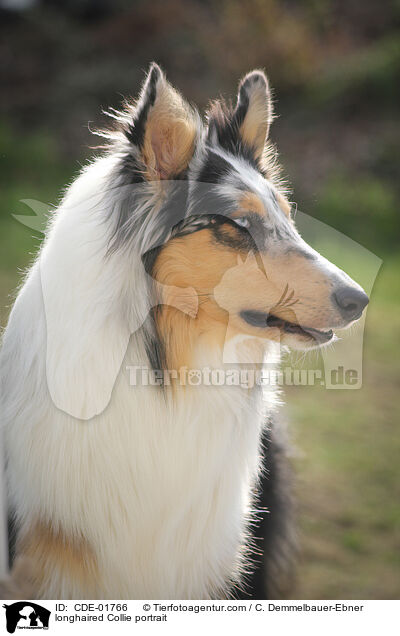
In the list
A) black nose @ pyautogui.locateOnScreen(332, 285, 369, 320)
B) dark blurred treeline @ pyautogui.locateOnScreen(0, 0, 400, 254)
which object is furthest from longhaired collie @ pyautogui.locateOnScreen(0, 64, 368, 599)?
dark blurred treeline @ pyautogui.locateOnScreen(0, 0, 400, 254)

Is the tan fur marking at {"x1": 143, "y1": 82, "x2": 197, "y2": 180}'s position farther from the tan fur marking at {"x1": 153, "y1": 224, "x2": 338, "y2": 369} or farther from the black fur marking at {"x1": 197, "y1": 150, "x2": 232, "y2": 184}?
the tan fur marking at {"x1": 153, "y1": 224, "x2": 338, "y2": 369}

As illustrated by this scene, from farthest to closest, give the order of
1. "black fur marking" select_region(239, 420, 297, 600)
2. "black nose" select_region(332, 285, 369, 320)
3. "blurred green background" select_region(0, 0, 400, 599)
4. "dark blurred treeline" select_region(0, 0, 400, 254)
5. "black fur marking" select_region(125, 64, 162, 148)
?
1. "dark blurred treeline" select_region(0, 0, 400, 254)
2. "blurred green background" select_region(0, 0, 400, 599)
3. "black fur marking" select_region(239, 420, 297, 600)
4. "black nose" select_region(332, 285, 369, 320)
5. "black fur marking" select_region(125, 64, 162, 148)

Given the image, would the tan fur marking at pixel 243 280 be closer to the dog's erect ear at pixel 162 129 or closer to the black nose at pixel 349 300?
the black nose at pixel 349 300

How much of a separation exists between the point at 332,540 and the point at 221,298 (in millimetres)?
1459

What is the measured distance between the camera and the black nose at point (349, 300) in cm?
133

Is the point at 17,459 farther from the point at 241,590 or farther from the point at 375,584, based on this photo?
the point at 375,584

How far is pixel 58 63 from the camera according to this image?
6.28m

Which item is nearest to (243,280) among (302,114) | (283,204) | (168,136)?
(283,204)

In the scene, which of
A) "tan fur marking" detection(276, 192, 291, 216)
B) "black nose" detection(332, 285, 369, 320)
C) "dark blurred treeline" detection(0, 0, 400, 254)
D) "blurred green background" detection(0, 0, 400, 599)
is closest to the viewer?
A: "black nose" detection(332, 285, 369, 320)

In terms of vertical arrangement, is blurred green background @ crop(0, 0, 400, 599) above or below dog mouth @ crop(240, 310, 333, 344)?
above
